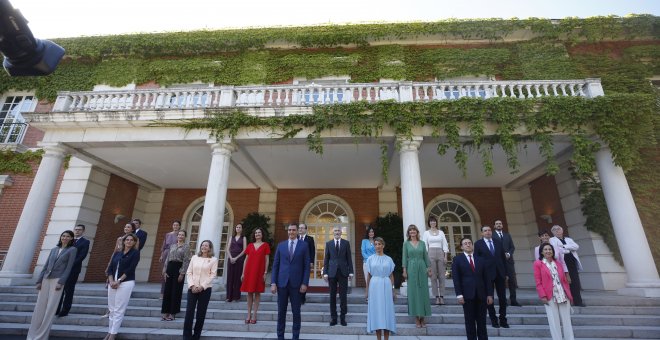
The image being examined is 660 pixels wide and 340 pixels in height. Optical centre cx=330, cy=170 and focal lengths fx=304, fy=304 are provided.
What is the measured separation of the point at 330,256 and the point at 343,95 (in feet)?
15.7

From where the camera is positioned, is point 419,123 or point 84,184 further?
point 84,184

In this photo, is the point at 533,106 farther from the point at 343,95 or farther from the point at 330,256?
the point at 330,256

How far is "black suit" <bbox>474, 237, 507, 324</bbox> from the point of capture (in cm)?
552

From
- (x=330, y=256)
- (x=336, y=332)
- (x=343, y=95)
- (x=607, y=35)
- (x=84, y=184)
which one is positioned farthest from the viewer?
(x=607, y=35)

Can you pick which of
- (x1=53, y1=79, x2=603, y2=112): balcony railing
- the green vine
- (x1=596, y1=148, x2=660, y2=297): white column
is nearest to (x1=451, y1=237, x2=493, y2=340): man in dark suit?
(x1=53, y1=79, x2=603, y2=112): balcony railing

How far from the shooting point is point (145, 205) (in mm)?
13367

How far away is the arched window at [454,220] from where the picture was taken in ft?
40.5

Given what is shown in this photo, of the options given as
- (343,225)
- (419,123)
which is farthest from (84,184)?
(419,123)

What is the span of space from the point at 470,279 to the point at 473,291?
0.17 m

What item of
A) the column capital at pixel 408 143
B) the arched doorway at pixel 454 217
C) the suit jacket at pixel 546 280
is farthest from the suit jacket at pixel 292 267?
the arched doorway at pixel 454 217

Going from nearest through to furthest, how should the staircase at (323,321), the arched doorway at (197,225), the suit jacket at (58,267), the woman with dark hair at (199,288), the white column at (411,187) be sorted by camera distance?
the woman with dark hair at (199,288) < the suit jacket at (58,267) < the staircase at (323,321) < the white column at (411,187) < the arched doorway at (197,225)

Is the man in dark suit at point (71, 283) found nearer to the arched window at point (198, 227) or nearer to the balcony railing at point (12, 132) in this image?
the arched window at point (198, 227)

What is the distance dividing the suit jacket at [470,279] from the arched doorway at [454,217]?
787cm

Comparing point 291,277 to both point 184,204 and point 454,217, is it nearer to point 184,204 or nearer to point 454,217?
point 454,217
